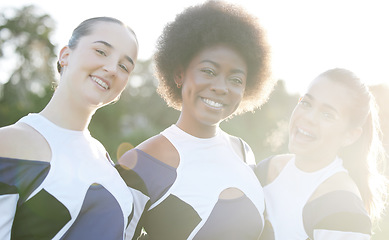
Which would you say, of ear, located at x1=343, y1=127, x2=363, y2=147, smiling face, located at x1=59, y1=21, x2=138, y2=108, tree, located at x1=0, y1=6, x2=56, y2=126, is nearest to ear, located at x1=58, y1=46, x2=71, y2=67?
smiling face, located at x1=59, y1=21, x2=138, y2=108

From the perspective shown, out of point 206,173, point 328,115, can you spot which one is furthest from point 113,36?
point 328,115

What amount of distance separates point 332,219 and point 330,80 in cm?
110

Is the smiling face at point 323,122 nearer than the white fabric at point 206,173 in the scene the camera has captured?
No

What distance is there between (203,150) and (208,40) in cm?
94

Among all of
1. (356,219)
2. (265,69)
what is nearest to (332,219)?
(356,219)

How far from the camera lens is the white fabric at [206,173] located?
2887 mm

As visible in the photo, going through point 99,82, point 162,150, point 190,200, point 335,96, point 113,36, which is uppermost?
point 335,96

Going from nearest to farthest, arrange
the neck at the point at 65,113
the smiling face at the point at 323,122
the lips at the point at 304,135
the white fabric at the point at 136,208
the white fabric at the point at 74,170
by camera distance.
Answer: the white fabric at the point at 74,170, the neck at the point at 65,113, the white fabric at the point at 136,208, the smiling face at the point at 323,122, the lips at the point at 304,135

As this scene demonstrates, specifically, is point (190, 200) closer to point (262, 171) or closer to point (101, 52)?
point (262, 171)

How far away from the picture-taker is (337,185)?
290 cm

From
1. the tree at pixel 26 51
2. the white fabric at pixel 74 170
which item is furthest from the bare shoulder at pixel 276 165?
the tree at pixel 26 51

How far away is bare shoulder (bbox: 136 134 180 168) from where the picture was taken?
2980 mm

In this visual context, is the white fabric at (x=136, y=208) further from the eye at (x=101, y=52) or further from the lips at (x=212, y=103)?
the eye at (x=101, y=52)

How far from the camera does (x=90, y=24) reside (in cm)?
277
